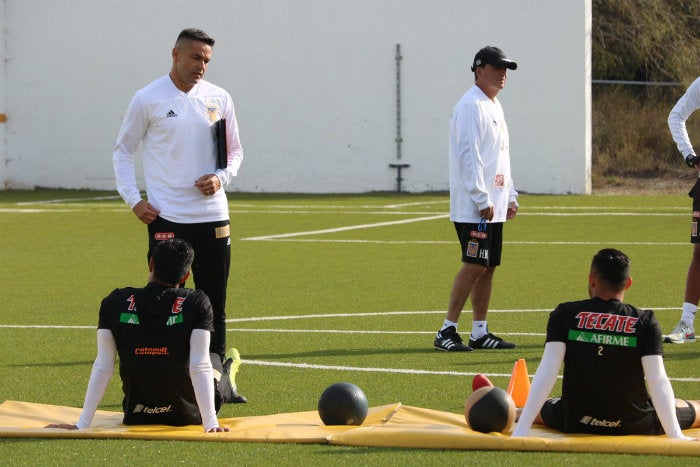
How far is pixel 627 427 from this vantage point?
6.26 metres

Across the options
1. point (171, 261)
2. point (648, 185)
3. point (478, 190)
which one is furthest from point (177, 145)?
point (648, 185)

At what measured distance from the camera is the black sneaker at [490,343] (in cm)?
953

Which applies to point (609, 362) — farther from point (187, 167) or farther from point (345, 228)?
point (345, 228)

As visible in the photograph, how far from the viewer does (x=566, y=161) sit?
2912 centimetres

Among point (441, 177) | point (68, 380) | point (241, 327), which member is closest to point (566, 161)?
point (441, 177)

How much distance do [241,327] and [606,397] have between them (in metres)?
4.99

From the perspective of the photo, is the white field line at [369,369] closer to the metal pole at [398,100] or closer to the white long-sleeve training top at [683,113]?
the white long-sleeve training top at [683,113]

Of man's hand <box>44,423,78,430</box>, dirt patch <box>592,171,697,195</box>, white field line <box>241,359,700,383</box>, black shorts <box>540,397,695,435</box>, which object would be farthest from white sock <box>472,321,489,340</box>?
dirt patch <box>592,171,697,195</box>

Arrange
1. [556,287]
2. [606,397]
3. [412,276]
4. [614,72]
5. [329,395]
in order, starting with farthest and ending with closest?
[614,72] < [412,276] < [556,287] < [329,395] < [606,397]

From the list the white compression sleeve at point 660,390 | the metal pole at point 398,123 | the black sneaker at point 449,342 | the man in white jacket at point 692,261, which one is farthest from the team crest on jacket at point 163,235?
the metal pole at point 398,123

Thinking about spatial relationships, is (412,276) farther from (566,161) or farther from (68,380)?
(566,161)

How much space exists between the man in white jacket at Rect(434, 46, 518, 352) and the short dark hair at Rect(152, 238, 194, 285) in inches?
131

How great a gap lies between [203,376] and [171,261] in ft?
2.00

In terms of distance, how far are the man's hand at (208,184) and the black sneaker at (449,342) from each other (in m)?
2.38
